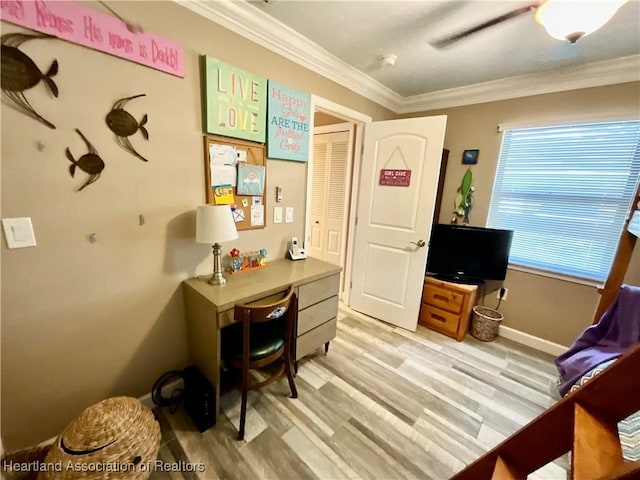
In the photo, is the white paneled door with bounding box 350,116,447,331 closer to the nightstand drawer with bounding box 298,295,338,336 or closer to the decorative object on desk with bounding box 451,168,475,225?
the decorative object on desk with bounding box 451,168,475,225

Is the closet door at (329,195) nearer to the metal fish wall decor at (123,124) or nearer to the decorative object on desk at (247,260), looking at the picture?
the decorative object on desk at (247,260)

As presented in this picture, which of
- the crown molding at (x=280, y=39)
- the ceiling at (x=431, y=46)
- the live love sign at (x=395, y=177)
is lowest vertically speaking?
the live love sign at (x=395, y=177)

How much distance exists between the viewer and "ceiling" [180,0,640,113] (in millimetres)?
1487

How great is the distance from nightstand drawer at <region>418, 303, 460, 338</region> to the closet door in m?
1.13

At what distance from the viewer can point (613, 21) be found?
→ 1.48 m

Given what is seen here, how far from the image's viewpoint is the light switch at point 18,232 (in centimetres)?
107

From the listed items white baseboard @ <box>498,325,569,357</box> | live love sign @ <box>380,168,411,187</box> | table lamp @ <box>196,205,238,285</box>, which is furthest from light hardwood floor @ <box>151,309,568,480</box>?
live love sign @ <box>380,168,411,187</box>

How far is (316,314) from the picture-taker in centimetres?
193

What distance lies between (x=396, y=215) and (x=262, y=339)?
1728 mm

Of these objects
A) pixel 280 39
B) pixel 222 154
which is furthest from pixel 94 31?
pixel 280 39

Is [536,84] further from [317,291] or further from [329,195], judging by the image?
[317,291]

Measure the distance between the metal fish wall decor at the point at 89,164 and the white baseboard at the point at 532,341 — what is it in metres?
3.48

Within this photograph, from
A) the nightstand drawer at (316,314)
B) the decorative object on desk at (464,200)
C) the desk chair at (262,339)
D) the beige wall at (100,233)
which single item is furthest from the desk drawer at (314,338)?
the decorative object on desk at (464,200)

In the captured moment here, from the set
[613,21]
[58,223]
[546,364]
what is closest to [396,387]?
[546,364]
